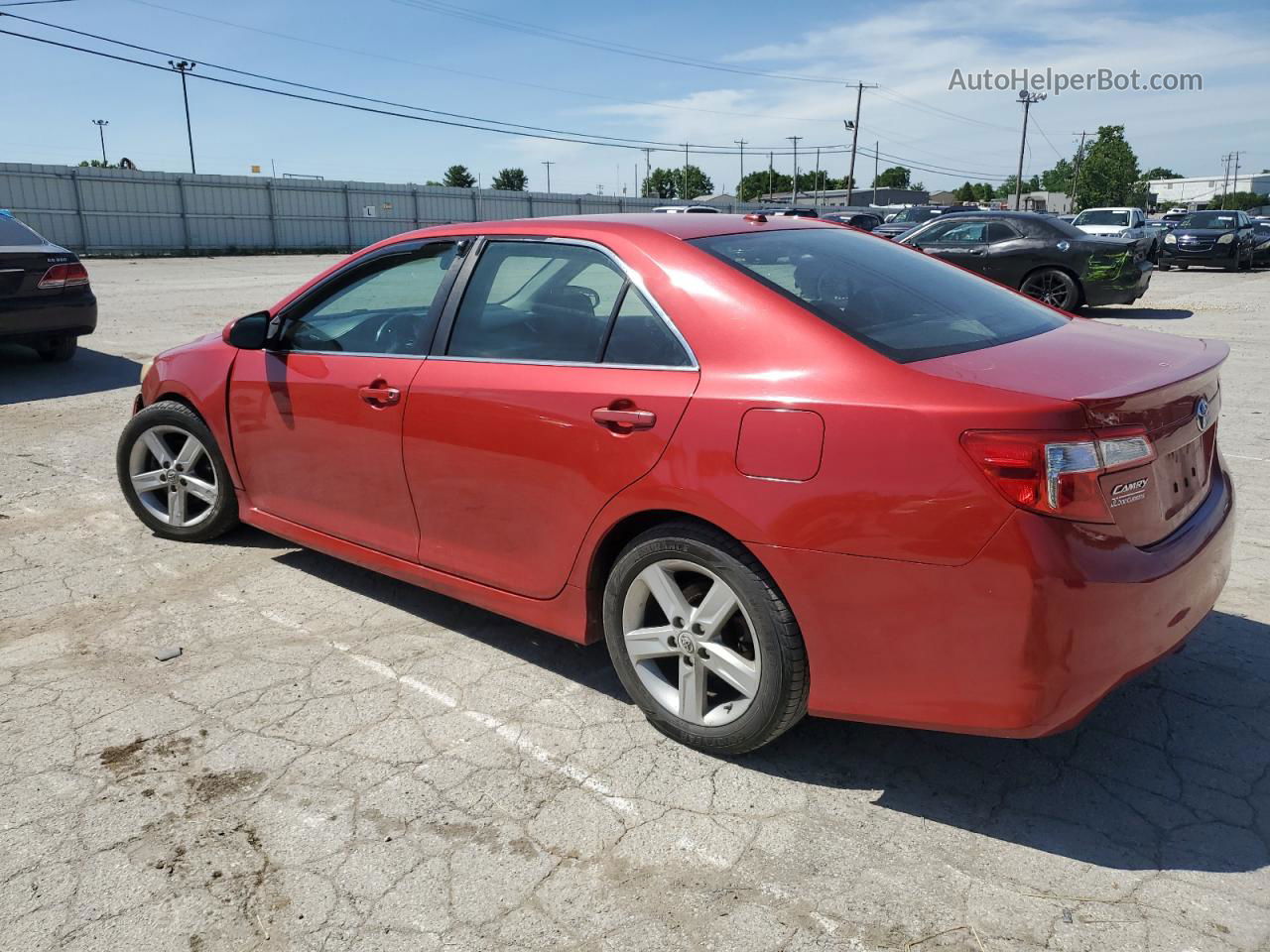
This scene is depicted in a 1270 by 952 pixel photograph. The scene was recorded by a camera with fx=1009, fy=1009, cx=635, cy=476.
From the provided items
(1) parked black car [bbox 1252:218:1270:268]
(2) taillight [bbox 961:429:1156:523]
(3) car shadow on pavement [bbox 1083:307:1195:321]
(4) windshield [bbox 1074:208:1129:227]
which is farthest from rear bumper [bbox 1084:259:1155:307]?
(1) parked black car [bbox 1252:218:1270:268]

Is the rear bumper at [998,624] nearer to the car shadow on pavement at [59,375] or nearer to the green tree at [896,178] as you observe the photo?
the car shadow on pavement at [59,375]

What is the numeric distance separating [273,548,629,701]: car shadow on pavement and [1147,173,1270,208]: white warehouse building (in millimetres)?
160065

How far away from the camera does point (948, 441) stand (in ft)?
7.84

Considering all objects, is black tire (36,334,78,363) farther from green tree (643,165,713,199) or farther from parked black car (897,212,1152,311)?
green tree (643,165,713,199)

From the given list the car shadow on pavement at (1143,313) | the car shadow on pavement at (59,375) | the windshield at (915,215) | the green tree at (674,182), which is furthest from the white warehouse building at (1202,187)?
the car shadow on pavement at (59,375)

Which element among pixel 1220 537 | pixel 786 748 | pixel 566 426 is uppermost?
pixel 566 426

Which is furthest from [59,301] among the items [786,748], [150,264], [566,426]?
[150,264]

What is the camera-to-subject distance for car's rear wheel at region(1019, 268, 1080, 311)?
13.8 meters

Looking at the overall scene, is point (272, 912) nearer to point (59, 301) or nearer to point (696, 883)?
point (696, 883)

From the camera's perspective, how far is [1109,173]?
360 feet

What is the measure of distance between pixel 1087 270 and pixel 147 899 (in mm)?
13965

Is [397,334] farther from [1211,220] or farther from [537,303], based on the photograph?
[1211,220]

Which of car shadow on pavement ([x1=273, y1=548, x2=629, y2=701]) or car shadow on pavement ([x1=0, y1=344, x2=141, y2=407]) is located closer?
car shadow on pavement ([x1=273, y1=548, x2=629, y2=701])

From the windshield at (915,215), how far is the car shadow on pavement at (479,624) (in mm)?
27673
